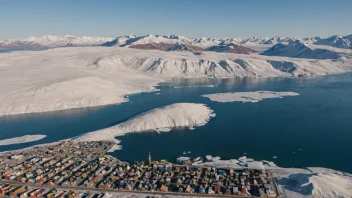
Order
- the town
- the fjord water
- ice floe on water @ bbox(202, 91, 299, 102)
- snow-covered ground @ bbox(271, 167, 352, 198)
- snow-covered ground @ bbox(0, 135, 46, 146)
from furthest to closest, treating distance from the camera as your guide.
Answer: ice floe on water @ bbox(202, 91, 299, 102), snow-covered ground @ bbox(0, 135, 46, 146), the fjord water, the town, snow-covered ground @ bbox(271, 167, 352, 198)

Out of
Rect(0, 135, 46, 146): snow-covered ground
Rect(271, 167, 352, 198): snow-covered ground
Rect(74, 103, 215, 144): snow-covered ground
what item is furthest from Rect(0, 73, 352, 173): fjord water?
Rect(271, 167, 352, 198): snow-covered ground

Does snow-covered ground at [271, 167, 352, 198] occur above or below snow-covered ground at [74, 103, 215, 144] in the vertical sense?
below

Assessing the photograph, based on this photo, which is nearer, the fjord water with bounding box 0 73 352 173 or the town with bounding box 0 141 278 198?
the town with bounding box 0 141 278 198

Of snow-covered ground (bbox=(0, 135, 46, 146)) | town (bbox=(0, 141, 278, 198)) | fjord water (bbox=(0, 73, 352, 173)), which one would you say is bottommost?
town (bbox=(0, 141, 278, 198))

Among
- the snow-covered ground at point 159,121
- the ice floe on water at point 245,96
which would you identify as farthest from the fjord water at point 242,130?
the ice floe on water at point 245,96

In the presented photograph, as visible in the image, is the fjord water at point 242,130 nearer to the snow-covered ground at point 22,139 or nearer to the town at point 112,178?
the snow-covered ground at point 22,139

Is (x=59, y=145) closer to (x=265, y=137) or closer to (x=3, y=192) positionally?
(x=3, y=192)

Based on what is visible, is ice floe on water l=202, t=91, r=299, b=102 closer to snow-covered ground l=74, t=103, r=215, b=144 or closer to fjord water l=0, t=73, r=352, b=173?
fjord water l=0, t=73, r=352, b=173
